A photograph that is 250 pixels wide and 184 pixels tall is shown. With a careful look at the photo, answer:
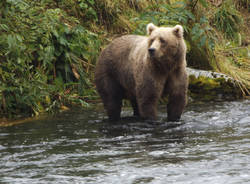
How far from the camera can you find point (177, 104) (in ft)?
21.7

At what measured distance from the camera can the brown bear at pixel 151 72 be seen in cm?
633

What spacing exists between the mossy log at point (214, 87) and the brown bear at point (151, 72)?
2004 mm

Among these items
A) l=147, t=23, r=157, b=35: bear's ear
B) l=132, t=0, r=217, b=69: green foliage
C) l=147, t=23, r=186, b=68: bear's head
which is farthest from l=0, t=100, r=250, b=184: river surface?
l=132, t=0, r=217, b=69: green foliage

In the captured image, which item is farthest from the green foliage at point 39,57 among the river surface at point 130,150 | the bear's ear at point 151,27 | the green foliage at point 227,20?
the green foliage at point 227,20

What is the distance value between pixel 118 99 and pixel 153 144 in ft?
7.53

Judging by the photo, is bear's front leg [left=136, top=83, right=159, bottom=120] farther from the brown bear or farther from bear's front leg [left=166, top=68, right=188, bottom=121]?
bear's front leg [left=166, top=68, right=188, bottom=121]

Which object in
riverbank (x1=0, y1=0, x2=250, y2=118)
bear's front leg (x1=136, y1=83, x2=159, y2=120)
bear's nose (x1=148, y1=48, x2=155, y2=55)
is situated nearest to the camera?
bear's nose (x1=148, y1=48, x2=155, y2=55)

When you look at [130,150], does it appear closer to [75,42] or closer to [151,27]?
[151,27]

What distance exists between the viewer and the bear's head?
20.4 feet

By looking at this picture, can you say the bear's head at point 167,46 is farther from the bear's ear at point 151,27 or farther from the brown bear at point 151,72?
the bear's ear at point 151,27

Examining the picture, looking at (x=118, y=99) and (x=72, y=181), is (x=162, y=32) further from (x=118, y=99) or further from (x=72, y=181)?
(x=72, y=181)

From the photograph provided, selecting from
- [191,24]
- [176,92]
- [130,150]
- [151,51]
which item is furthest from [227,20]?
[130,150]

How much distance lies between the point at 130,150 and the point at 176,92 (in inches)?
71.7

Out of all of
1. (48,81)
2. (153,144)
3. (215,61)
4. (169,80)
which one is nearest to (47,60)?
(48,81)
